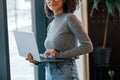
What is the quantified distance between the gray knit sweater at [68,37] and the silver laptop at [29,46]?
0.34 feet

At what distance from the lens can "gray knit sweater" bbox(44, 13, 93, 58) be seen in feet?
6.63

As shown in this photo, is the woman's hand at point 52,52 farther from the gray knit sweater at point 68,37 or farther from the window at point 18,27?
the window at point 18,27

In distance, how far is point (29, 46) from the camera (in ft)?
6.68

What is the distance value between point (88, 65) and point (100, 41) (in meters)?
0.33

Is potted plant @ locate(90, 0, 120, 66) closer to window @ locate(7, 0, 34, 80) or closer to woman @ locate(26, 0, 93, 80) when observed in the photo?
window @ locate(7, 0, 34, 80)

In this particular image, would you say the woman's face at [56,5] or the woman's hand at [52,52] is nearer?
the woman's hand at [52,52]

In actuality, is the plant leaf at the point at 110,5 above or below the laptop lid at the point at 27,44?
above

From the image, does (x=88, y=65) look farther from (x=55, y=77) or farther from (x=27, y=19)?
(x=55, y=77)

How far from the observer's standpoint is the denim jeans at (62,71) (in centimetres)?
208

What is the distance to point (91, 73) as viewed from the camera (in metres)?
3.45

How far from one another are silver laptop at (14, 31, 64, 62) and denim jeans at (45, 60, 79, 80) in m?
0.08

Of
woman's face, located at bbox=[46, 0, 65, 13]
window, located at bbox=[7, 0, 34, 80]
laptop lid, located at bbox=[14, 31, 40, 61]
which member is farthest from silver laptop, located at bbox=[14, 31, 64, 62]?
window, located at bbox=[7, 0, 34, 80]

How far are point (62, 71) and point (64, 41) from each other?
0.75 feet

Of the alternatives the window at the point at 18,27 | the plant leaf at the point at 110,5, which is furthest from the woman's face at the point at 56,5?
the plant leaf at the point at 110,5
